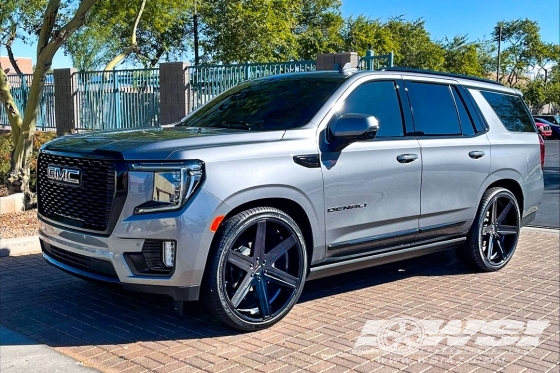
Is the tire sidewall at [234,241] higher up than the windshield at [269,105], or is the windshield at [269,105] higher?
the windshield at [269,105]

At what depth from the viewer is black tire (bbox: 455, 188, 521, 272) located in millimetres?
6516

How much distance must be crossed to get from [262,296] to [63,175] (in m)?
1.76

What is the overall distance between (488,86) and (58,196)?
467 centimetres

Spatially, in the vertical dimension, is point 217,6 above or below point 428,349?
above

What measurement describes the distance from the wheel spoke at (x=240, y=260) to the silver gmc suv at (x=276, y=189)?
1 cm

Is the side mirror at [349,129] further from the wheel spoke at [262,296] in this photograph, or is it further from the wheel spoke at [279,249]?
the wheel spoke at [262,296]

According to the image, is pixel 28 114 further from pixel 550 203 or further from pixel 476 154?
pixel 550 203

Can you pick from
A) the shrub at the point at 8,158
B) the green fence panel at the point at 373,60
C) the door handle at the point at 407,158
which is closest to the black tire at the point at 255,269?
the door handle at the point at 407,158

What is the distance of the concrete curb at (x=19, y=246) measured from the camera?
7.24 meters

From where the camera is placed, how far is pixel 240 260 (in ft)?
15.2

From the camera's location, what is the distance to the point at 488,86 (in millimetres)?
6953

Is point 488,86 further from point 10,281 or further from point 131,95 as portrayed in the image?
point 131,95

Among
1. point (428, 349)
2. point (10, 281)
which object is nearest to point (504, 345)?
point (428, 349)

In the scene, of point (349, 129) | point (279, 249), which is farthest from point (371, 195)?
point (279, 249)
